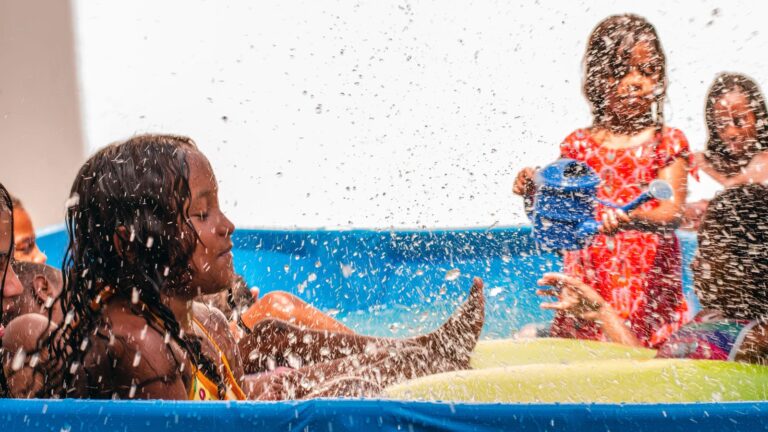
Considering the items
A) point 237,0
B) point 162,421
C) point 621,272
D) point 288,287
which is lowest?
point 288,287

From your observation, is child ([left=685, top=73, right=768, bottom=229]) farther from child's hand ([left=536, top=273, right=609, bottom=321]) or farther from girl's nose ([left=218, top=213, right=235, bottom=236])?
girl's nose ([left=218, top=213, right=235, bottom=236])

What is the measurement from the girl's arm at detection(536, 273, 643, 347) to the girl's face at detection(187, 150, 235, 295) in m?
0.87

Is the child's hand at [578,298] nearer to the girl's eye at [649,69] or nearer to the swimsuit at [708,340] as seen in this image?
the swimsuit at [708,340]

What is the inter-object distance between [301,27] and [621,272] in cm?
216

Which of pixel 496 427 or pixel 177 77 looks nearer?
pixel 496 427

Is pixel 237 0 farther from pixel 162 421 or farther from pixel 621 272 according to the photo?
pixel 162 421

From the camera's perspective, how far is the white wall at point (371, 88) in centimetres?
323

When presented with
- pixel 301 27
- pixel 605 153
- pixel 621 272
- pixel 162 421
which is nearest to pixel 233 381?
pixel 162 421

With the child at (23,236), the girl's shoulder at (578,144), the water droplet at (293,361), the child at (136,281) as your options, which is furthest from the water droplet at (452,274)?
the child at (136,281)

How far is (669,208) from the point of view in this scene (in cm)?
198

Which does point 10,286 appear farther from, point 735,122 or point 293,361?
point 735,122

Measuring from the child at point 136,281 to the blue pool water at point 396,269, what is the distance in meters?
1.20

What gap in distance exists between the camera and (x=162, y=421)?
911mm

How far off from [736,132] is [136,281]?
1.61 metres
